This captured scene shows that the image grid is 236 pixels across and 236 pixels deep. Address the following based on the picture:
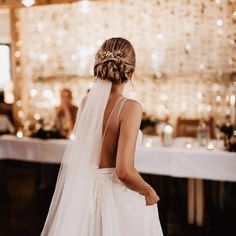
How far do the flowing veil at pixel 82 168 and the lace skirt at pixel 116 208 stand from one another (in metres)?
0.04

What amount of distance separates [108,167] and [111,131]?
0.22 m

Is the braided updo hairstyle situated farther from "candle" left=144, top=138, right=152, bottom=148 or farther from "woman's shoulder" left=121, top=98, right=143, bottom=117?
"candle" left=144, top=138, right=152, bottom=148

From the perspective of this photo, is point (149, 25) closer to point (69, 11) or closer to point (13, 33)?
point (69, 11)

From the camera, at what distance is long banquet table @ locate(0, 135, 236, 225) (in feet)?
12.3

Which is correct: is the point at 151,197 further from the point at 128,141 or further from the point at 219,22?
the point at 219,22

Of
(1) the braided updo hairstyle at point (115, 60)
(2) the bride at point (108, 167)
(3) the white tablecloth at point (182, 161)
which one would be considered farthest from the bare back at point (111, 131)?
(3) the white tablecloth at point (182, 161)

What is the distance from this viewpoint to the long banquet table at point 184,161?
3.75 meters

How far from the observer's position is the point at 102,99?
2314 millimetres

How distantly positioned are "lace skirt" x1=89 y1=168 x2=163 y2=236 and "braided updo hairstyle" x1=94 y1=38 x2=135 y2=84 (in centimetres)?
51

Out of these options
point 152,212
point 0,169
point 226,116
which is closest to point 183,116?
point 226,116

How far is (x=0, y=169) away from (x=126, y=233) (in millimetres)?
3718

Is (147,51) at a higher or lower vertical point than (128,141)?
higher

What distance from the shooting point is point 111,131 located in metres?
2.23

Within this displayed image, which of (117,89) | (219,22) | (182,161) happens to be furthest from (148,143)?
(219,22)
